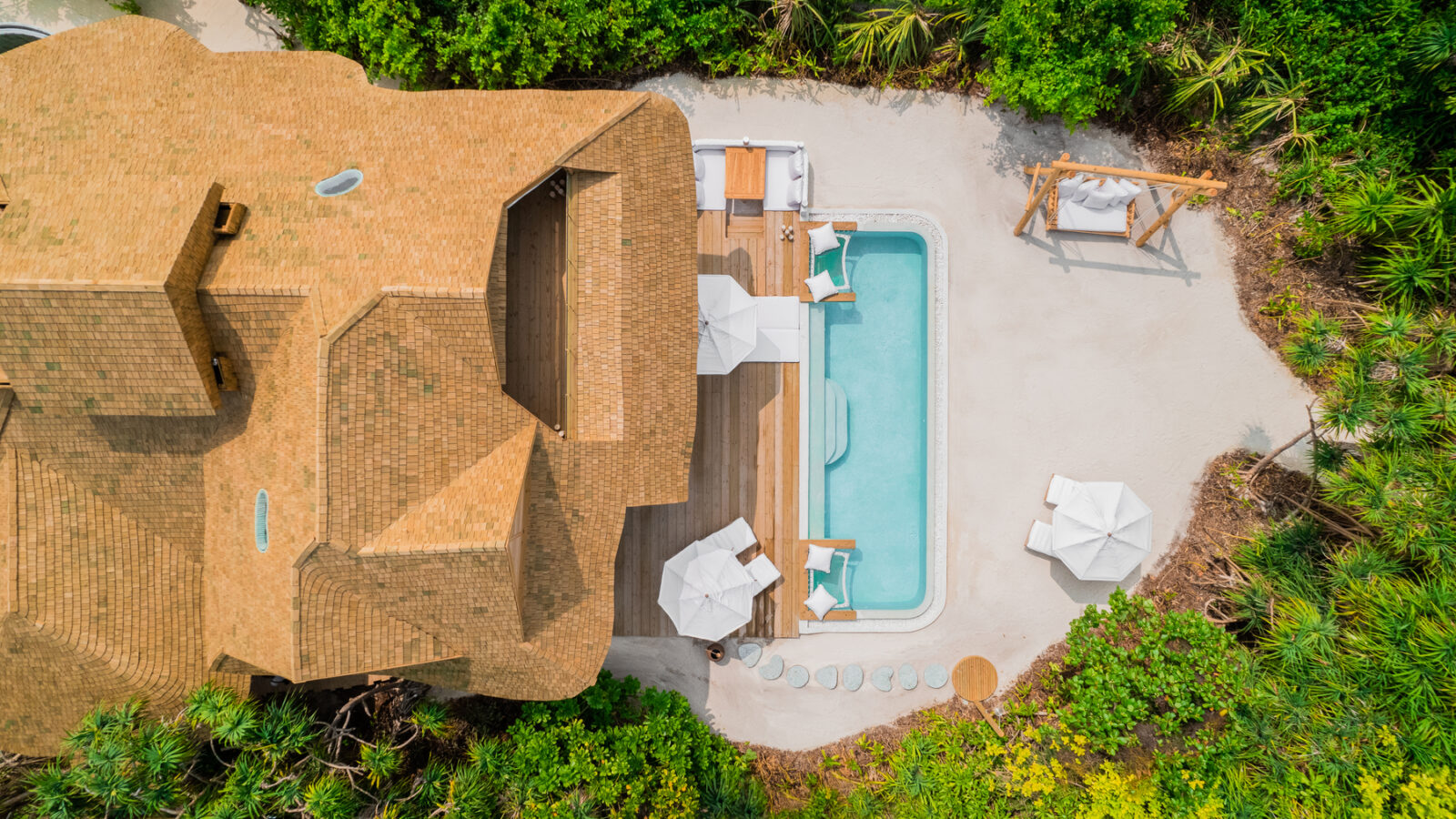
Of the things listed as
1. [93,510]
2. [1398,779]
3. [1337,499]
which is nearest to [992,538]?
[1337,499]

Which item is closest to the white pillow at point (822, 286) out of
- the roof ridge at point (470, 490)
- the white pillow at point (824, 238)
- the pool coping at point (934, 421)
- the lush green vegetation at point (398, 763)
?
the white pillow at point (824, 238)

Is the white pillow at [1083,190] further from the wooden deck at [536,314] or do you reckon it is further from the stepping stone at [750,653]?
the stepping stone at [750,653]

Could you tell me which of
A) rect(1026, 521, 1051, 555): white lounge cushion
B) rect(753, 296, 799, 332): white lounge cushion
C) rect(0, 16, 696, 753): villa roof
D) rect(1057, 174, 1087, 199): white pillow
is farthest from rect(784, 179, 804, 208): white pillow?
rect(1026, 521, 1051, 555): white lounge cushion

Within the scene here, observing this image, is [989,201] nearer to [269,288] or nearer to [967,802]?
[967,802]

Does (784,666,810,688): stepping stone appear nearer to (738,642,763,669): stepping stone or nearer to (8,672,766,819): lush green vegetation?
(738,642,763,669): stepping stone

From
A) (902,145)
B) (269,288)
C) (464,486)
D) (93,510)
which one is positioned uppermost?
(902,145)

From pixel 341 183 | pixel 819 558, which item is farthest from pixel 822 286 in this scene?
pixel 341 183
